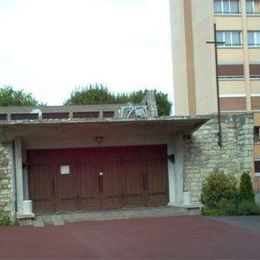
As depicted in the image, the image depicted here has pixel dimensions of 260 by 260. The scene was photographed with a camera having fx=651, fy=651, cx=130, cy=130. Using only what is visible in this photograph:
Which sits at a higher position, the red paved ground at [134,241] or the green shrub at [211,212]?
the green shrub at [211,212]

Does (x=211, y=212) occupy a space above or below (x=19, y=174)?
below

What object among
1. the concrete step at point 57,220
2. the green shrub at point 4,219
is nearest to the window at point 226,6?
the concrete step at point 57,220

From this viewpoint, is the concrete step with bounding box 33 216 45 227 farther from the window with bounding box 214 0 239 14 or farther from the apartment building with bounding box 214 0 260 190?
the window with bounding box 214 0 239 14

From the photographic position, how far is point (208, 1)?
5966 centimetres

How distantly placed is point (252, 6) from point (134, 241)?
49.5 m

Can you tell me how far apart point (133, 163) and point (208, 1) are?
3635 cm

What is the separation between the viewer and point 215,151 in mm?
26031

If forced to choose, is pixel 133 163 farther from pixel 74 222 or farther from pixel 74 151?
pixel 74 222

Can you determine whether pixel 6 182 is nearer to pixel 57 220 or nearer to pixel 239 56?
pixel 57 220

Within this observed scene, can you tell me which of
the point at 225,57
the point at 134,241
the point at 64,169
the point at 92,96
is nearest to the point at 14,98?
the point at 92,96

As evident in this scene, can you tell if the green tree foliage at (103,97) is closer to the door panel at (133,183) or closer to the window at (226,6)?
the window at (226,6)

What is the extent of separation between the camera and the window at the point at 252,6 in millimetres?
61938

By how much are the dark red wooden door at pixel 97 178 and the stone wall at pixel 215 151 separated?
50.7 inches

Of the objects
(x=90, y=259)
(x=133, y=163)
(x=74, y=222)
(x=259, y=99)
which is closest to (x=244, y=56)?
(x=259, y=99)
